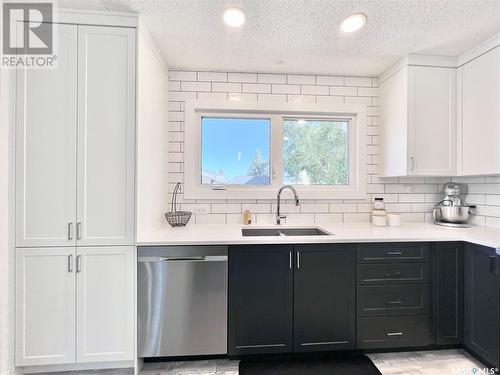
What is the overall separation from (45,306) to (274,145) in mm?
2192

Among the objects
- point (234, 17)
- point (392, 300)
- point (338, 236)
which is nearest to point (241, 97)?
point (234, 17)

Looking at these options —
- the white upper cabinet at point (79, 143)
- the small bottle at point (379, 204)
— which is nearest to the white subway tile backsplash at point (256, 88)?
the white upper cabinet at point (79, 143)

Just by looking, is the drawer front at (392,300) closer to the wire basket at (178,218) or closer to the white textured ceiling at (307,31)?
the wire basket at (178,218)

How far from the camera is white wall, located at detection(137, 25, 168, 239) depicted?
1779 millimetres

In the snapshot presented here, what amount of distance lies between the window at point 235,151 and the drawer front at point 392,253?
1112 mm

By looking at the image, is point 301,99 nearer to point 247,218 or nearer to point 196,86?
point 196,86

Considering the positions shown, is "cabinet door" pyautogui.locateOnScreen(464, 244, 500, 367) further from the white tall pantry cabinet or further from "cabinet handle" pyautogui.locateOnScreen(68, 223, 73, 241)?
"cabinet handle" pyautogui.locateOnScreen(68, 223, 73, 241)

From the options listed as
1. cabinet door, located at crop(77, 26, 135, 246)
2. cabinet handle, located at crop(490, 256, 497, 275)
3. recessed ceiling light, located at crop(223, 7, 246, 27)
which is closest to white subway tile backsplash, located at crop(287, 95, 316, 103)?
recessed ceiling light, located at crop(223, 7, 246, 27)

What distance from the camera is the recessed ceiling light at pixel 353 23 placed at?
5.71 ft

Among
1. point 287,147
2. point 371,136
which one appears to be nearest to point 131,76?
point 287,147

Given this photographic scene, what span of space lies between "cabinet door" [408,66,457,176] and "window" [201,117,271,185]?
130cm

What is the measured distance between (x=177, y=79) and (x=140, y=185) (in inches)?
49.5

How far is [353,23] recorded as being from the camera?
5.88 feet

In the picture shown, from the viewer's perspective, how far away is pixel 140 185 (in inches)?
69.9
